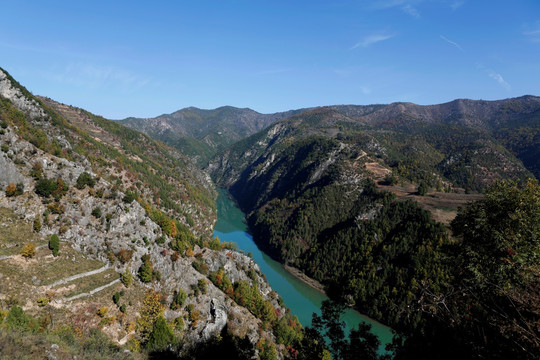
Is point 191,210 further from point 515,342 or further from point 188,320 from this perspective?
point 515,342

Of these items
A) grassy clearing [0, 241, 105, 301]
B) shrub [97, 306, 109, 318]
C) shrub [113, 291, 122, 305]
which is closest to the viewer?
grassy clearing [0, 241, 105, 301]

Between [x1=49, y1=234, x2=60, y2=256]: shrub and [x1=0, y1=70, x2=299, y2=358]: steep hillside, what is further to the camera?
[x1=49, y1=234, x2=60, y2=256]: shrub

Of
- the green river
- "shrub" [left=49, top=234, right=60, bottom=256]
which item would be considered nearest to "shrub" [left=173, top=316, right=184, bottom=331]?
"shrub" [left=49, top=234, right=60, bottom=256]

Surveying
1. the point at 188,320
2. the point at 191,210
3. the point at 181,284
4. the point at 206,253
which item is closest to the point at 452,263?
the point at 188,320

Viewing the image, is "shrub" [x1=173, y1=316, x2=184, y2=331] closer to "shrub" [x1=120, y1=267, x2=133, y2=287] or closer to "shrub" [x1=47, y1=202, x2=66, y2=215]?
"shrub" [x1=120, y1=267, x2=133, y2=287]

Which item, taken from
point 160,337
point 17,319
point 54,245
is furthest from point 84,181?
point 160,337

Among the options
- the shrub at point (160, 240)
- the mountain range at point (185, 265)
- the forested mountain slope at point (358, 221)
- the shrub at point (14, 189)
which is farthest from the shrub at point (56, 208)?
the forested mountain slope at point (358, 221)

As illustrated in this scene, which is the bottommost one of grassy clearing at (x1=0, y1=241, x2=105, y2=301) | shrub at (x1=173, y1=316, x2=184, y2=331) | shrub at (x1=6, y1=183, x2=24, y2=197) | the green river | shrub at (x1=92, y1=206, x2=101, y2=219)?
the green river
